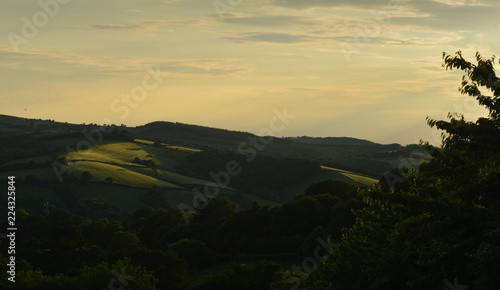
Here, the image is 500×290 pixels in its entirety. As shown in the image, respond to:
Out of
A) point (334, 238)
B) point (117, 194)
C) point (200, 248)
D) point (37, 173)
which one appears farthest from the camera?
point (37, 173)

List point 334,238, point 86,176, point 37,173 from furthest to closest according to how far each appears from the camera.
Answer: point 37,173, point 86,176, point 334,238

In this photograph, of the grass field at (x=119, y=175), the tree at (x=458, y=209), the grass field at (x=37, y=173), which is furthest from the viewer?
the grass field at (x=119, y=175)

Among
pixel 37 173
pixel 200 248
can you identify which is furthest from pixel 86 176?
pixel 200 248

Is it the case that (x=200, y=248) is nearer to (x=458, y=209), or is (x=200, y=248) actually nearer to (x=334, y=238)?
(x=334, y=238)

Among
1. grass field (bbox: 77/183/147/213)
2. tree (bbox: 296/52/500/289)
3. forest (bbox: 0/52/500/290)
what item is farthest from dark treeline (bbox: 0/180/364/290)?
grass field (bbox: 77/183/147/213)

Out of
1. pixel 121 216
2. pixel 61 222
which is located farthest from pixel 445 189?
pixel 121 216

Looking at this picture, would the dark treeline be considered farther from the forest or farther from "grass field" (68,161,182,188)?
"grass field" (68,161,182,188)

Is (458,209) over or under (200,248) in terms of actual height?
over

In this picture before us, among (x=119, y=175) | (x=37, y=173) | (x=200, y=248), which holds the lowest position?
(x=200, y=248)

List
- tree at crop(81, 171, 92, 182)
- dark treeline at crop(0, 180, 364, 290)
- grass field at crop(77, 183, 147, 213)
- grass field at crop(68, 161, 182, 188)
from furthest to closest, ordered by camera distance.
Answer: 1. tree at crop(81, 171, 92, 182)
2. grass field at crop(68, 161, 182, 188)
3. grass field at crop(77, 183, 147, 213)
4. dark treeline at crop(0, 180, 364, 290)

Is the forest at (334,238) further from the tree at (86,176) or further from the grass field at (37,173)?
the grass field at (37,173)

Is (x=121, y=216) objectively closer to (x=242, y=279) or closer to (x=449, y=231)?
(x=242, y=279)

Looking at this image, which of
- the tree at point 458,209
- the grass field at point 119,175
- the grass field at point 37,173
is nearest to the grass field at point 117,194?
the grass field at point 119,175

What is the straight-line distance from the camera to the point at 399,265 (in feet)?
82.7
